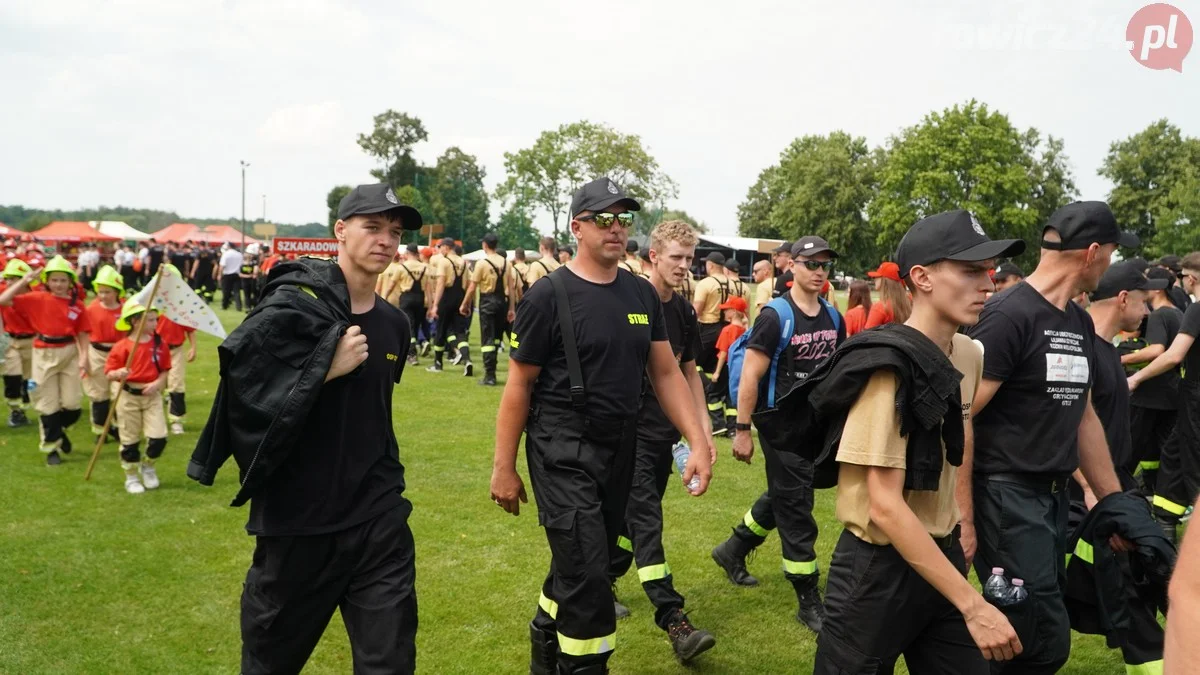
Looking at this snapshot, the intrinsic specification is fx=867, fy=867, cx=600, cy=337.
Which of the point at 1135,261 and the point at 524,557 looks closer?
the point at 1135,261

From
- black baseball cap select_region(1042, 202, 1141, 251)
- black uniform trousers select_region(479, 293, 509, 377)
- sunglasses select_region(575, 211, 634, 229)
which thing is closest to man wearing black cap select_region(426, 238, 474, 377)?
black uniform trousers select_region(479, 293, 509, 377)

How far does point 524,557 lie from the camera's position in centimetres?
659

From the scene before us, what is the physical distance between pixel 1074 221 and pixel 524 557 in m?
4.41

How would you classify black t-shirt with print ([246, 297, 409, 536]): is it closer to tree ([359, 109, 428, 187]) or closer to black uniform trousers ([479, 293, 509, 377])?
black uniform trousers ([479, 293, 509, 377])

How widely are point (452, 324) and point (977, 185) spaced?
6208 centimetres

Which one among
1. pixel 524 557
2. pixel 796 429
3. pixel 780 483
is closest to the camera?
pixel 796 429

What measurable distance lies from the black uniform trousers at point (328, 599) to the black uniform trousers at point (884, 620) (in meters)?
1.58

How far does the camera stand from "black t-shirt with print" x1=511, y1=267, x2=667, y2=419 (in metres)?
4.01

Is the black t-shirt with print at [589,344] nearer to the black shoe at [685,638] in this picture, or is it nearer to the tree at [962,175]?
the black shoe at [685,638]

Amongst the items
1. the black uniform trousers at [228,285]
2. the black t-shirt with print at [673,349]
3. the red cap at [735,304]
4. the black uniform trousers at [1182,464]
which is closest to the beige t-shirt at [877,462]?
the black t-shirt with print at [673,349]

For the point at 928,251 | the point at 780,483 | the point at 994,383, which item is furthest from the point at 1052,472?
the point at 780,483

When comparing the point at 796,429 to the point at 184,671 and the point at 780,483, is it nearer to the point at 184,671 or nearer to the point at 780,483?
the point at 780,483

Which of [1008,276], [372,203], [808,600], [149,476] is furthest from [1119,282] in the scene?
[149,476]

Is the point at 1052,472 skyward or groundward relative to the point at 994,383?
groundward
